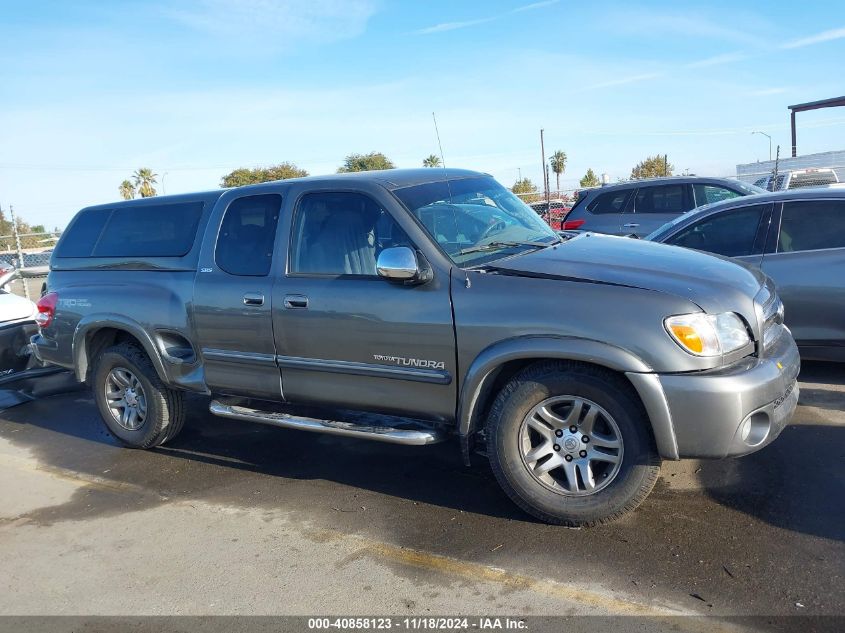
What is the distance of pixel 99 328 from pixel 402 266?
9.80ft

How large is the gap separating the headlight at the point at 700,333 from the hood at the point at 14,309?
6.83m

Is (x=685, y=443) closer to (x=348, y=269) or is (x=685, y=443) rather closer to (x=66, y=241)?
(x=348, y=269)

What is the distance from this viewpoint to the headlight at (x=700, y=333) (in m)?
3.38

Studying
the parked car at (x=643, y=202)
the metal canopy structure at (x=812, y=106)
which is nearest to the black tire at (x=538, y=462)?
the parked car at (x=643, y=202)

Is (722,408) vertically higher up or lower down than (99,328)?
lower down

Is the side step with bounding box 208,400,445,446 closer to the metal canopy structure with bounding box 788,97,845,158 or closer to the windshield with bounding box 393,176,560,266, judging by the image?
the windshield with bounding box 393,176,560,266

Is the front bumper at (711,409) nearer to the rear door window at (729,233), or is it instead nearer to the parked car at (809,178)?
the rear door window at (729,233)

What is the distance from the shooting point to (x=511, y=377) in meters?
3.85

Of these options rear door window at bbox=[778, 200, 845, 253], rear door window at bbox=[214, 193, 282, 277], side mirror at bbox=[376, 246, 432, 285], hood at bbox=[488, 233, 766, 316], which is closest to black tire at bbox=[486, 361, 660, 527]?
hood at bbox=[488, 233, 766, 316]

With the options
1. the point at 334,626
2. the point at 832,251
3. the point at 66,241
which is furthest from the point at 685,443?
the point at 66,241

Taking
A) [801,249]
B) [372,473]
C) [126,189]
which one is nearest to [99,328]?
[372,473]

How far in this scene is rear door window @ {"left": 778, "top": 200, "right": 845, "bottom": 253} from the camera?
18.7 feet

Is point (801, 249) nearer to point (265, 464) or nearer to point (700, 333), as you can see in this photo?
point (700, 333)

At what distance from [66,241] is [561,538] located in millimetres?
4704
